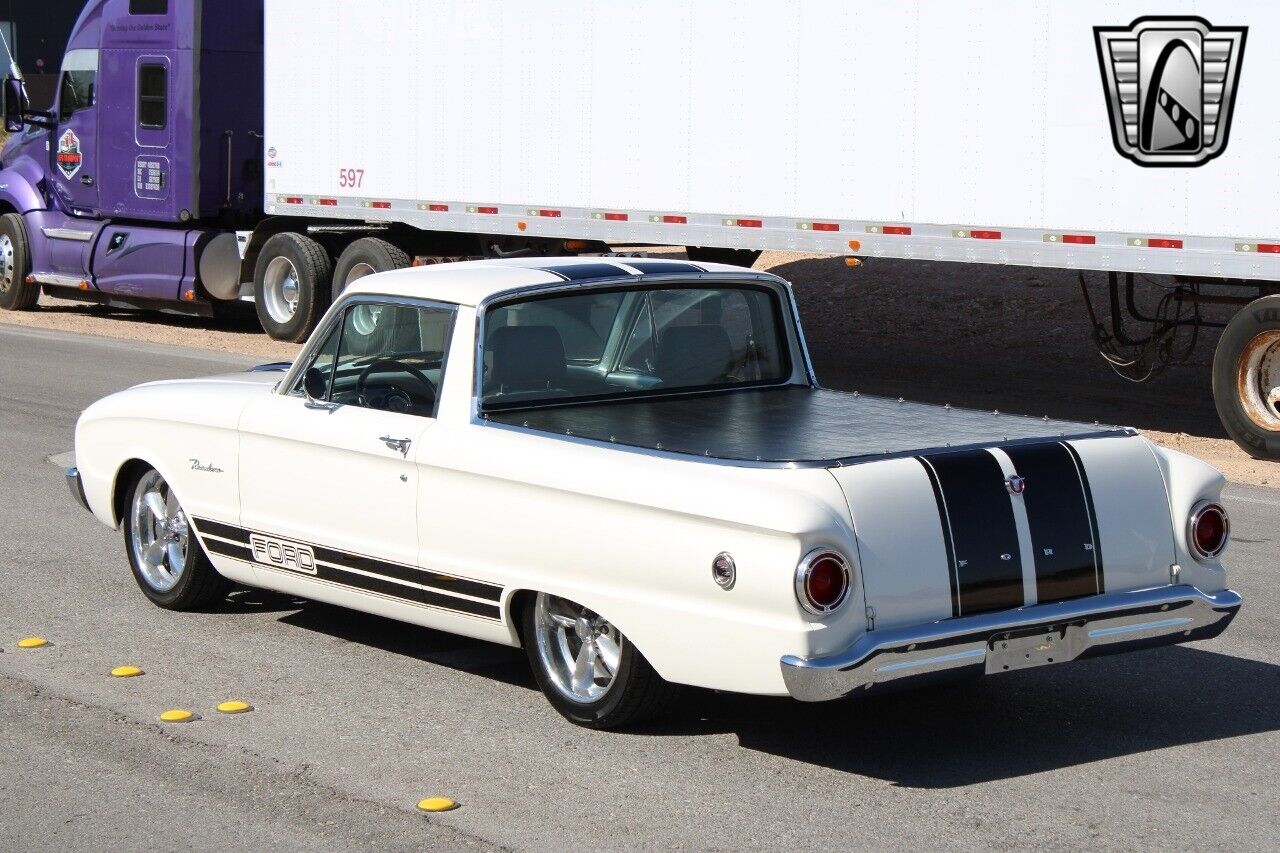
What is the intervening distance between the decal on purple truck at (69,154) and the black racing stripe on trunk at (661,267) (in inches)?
640

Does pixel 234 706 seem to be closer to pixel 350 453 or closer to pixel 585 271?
pixel 350 453

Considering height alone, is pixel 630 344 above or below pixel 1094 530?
above

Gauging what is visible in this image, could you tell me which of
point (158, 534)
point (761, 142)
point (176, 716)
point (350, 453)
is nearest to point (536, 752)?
point (176, 716)

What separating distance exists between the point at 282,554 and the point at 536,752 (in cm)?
168

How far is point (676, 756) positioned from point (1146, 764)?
4.97 ft

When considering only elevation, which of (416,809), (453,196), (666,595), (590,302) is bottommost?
(416,809)

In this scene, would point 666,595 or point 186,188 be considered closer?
point 666,595

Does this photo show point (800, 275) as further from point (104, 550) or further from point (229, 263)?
point (104, 550)

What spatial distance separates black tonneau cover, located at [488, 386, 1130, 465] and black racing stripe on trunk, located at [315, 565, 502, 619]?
654 millimetres

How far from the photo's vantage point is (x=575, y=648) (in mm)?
6285

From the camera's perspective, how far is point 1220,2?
508 inches

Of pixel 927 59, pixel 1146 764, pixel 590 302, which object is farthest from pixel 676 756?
pixel 927 59

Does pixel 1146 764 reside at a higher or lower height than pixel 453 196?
lower

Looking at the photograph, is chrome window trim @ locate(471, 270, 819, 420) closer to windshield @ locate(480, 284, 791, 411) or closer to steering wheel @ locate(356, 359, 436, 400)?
windshield @ locate(480, 284, 791, 411)
